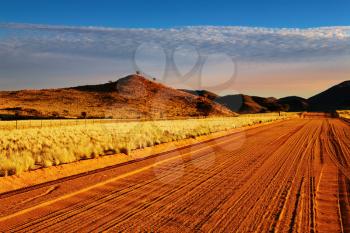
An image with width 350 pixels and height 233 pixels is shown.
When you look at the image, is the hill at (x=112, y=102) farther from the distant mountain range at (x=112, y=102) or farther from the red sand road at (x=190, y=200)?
the red sand road at (x=190, y=200)

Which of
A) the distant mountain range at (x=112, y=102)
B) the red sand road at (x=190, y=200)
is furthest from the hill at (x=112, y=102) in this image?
the red sand road at (x=190, y=200)

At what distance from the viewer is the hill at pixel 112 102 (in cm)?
8661

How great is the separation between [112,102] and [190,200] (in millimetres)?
93528

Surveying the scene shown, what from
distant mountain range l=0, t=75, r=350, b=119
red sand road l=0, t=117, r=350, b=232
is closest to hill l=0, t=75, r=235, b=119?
distant mountain range l=0, t=75, r=350, b=119

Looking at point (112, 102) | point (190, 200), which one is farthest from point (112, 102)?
point (190, 200)

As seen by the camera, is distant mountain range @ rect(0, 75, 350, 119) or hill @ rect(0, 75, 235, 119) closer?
distant mountain range @ rect(0, 75, 350, 119)

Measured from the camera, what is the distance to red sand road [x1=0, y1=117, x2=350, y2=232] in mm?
7906

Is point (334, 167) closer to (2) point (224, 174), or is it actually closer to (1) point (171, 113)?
(2) point (224, 174)

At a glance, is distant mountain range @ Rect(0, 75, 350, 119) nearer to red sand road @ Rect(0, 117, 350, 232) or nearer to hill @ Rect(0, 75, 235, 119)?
hill @ Rect(0, 75, 235, 119)

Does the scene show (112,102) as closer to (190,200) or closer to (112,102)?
(112,102)

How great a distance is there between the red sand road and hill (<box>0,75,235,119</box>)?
6614 cm

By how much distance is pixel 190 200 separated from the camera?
9953 mm

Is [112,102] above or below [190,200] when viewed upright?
above

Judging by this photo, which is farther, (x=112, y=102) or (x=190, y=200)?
(x=112, y=102)
